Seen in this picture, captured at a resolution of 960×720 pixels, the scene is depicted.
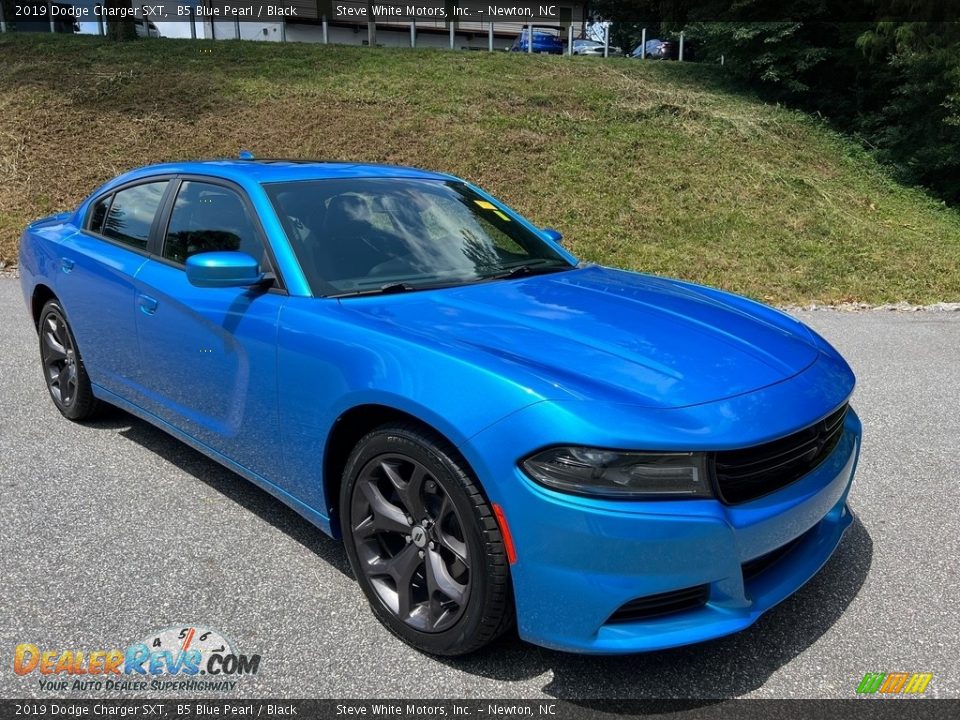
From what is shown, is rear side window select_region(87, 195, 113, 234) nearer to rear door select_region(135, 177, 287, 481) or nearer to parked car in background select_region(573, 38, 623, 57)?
rear door select_region(135, 177, 287, 481)

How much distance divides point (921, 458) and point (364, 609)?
126 inches

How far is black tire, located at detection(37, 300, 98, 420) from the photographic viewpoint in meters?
4.32

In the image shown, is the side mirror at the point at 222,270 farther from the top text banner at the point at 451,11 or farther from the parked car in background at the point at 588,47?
the parked car in background at the point at 588,47

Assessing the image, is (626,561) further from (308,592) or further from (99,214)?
(99,214)

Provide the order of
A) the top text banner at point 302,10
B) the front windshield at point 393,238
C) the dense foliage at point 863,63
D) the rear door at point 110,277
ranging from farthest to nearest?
the top text banner at point 302,10 → the dense foliage at point 863,63 → the rear door at point 110,277 → the front windshield at point 393,238

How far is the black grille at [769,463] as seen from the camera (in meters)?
2.14

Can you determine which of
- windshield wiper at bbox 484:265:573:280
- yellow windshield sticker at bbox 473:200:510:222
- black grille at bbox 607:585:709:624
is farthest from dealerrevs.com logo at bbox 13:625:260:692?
yellow windshield sticker at bbox 473:200:510:222

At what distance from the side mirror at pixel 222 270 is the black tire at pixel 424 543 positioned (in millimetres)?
846

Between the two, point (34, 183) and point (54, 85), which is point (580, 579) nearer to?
point (34, 183)

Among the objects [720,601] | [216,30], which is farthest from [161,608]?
[216,30]

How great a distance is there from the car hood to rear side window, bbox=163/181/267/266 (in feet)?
2.59

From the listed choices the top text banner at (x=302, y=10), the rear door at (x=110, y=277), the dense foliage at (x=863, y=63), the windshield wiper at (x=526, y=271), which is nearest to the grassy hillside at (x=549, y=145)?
the dense foliage at (x=863, y=63)

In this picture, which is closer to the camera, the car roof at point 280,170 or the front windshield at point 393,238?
the front windshield at point 393,238

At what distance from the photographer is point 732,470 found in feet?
7.05
